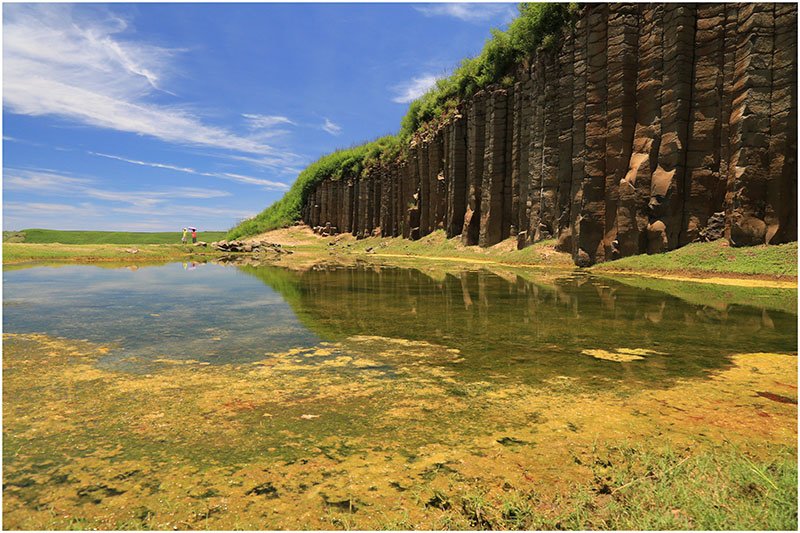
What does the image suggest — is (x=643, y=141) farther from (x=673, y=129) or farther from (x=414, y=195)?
(x=414, y=195)

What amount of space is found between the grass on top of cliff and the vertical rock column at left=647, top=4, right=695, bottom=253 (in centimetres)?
104

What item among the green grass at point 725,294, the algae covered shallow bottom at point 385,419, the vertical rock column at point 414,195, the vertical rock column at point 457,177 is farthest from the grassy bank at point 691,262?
the vertical rock column at point 414,195

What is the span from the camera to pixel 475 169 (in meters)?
31.0

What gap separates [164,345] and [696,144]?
18.4 metres

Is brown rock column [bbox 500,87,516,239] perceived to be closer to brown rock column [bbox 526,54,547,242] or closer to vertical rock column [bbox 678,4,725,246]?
brown rock column [bbox 526,54,547,242]

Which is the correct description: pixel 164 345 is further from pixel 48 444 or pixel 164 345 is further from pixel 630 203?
pixel 630 203

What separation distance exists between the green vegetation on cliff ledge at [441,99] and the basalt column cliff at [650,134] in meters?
1.57

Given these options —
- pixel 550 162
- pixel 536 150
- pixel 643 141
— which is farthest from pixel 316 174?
pixel 643 141

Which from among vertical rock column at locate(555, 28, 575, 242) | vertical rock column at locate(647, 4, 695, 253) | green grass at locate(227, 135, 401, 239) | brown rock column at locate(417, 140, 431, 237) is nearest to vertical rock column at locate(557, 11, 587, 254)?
vertical rock column at locate(555, 28, 575, 242)

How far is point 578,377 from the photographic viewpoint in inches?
185

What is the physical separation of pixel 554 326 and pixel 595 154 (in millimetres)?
15072

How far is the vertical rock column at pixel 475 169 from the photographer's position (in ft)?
101

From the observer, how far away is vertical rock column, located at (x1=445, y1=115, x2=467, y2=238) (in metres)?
33.6

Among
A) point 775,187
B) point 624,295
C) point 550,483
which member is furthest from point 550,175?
point 550,483
